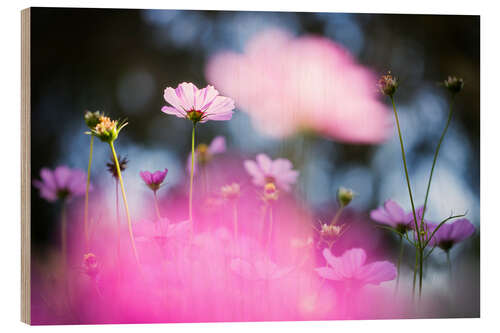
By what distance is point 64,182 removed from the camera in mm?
2607

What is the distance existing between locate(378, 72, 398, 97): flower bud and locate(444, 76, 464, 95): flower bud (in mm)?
226

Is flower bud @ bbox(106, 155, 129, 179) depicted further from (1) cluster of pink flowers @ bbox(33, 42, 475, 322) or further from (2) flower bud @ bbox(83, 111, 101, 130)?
(2) flower bud @ bbox(83, 111, 101, 130)

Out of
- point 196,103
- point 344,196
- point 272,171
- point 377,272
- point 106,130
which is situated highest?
point 196,103

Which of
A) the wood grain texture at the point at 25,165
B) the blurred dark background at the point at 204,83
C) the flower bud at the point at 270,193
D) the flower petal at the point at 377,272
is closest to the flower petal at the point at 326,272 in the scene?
the flower petal at the point at 377,272

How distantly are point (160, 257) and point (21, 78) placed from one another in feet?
2.97

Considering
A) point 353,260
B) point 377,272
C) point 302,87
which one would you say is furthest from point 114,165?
point 377,272

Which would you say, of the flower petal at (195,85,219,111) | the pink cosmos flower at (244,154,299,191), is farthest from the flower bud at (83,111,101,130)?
the pink cosmos flower at (244,154,299,191)

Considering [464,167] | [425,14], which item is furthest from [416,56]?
[464,167]

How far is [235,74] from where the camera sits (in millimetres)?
2693

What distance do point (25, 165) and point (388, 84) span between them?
4.94ft

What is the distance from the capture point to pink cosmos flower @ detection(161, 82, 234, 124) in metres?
2.60

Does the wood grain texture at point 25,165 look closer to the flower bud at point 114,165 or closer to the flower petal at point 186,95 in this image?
the flower bud at point 114,165

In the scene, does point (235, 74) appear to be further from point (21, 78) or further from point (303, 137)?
point (21, 78)

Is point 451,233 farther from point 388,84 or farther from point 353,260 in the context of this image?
point 388,84
